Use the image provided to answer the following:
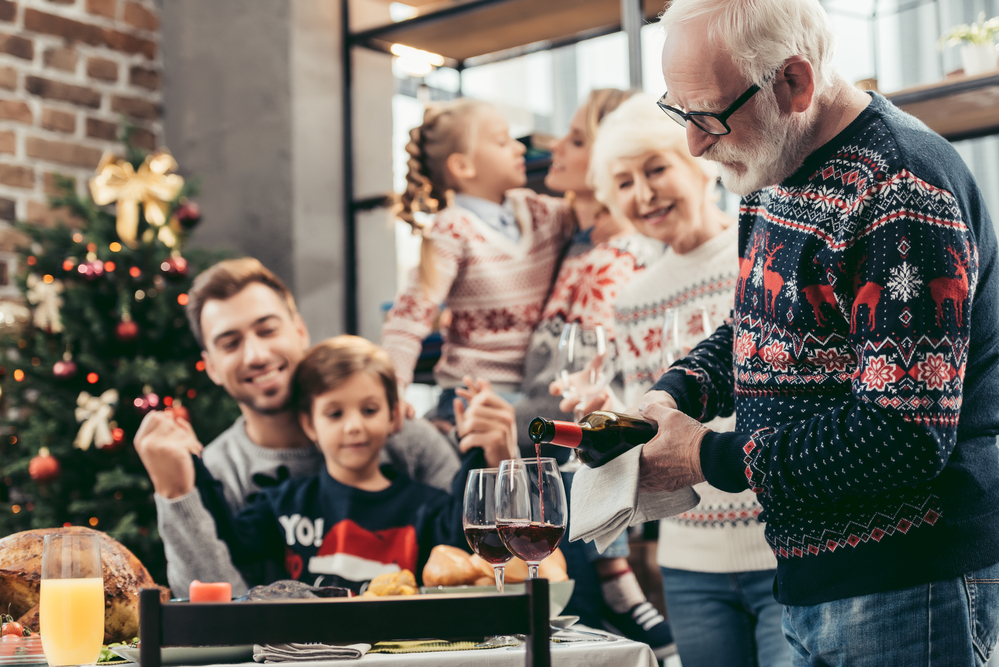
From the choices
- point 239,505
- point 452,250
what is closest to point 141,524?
point 239,505

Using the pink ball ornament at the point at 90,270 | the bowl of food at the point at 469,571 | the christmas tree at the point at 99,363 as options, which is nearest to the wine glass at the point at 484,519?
the bowl of food at the point at 469,571

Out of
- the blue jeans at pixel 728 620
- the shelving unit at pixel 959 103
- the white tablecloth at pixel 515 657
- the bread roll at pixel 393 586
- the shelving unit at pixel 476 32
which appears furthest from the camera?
the shelving unit at pixel 476 32

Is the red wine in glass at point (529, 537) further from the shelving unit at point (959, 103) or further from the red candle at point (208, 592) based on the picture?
the shelving unit at point (959, 103)

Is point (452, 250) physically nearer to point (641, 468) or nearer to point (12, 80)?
point (641, 468)

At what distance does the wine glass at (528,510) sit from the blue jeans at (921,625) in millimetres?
314

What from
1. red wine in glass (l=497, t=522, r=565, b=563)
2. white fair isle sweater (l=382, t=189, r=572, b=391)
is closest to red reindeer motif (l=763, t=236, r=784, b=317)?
red wine in glass (l=497, t=522, r=565, b=563)

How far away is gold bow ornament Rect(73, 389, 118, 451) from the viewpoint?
2.78 metres

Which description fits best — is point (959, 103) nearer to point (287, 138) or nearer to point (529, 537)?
point (529, 537)

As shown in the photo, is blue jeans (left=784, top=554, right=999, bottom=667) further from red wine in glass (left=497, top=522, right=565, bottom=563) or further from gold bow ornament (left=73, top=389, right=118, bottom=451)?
gold bow ornament (left=73, top=389, right=118, bottom=451)

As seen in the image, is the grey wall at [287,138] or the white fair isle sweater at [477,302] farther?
the grey wall at [287,138]

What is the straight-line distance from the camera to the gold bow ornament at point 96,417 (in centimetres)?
278

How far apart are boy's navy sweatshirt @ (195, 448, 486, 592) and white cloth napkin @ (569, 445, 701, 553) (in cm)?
67

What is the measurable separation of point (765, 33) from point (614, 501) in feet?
1.75

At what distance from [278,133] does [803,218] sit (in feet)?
9.38
